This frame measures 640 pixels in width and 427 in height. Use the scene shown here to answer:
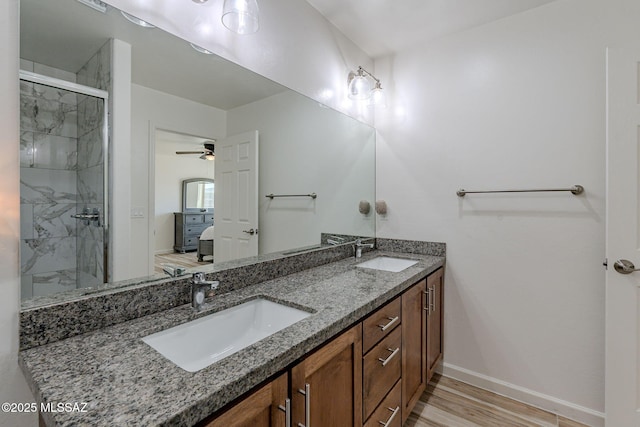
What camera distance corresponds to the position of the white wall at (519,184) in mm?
1688

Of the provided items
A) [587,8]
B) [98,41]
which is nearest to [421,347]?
[98,41]

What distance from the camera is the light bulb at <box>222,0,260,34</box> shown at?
46.4 inches

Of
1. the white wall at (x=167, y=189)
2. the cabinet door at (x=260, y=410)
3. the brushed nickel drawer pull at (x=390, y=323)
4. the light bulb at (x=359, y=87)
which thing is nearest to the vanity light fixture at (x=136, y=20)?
the white wall at (x=167, y=189)

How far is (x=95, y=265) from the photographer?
3.23 feet

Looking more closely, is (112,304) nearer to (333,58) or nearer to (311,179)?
(311,179)

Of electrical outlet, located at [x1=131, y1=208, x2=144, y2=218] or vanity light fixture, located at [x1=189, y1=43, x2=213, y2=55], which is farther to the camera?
vanity light fixture, located at [x1=189, y1=43, x2=213, y2=55]

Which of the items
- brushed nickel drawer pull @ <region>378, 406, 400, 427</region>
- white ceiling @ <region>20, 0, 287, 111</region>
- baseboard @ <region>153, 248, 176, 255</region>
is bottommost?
brushed nickel drawer pull @ <region>378, 406, 400, 427</region>

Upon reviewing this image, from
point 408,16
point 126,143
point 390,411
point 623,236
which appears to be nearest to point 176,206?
point 126,143

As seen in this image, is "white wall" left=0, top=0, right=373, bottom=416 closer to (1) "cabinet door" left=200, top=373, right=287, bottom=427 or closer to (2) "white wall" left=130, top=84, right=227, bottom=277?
(2) "white wall" left=130, top=84, right=227, bottom=277

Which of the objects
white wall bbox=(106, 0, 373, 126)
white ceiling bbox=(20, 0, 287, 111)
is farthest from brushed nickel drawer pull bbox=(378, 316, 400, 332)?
white wall bbox=(106, 0, 373, 126)

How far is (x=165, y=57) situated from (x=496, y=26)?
2054 millimetres

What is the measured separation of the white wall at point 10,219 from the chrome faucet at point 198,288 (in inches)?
17.9

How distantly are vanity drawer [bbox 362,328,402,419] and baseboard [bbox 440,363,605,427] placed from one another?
3.13 ft

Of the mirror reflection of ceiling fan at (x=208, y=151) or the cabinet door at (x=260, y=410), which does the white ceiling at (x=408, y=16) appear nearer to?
the mirror reflection of ceiling fan at (x=208, y=151)
